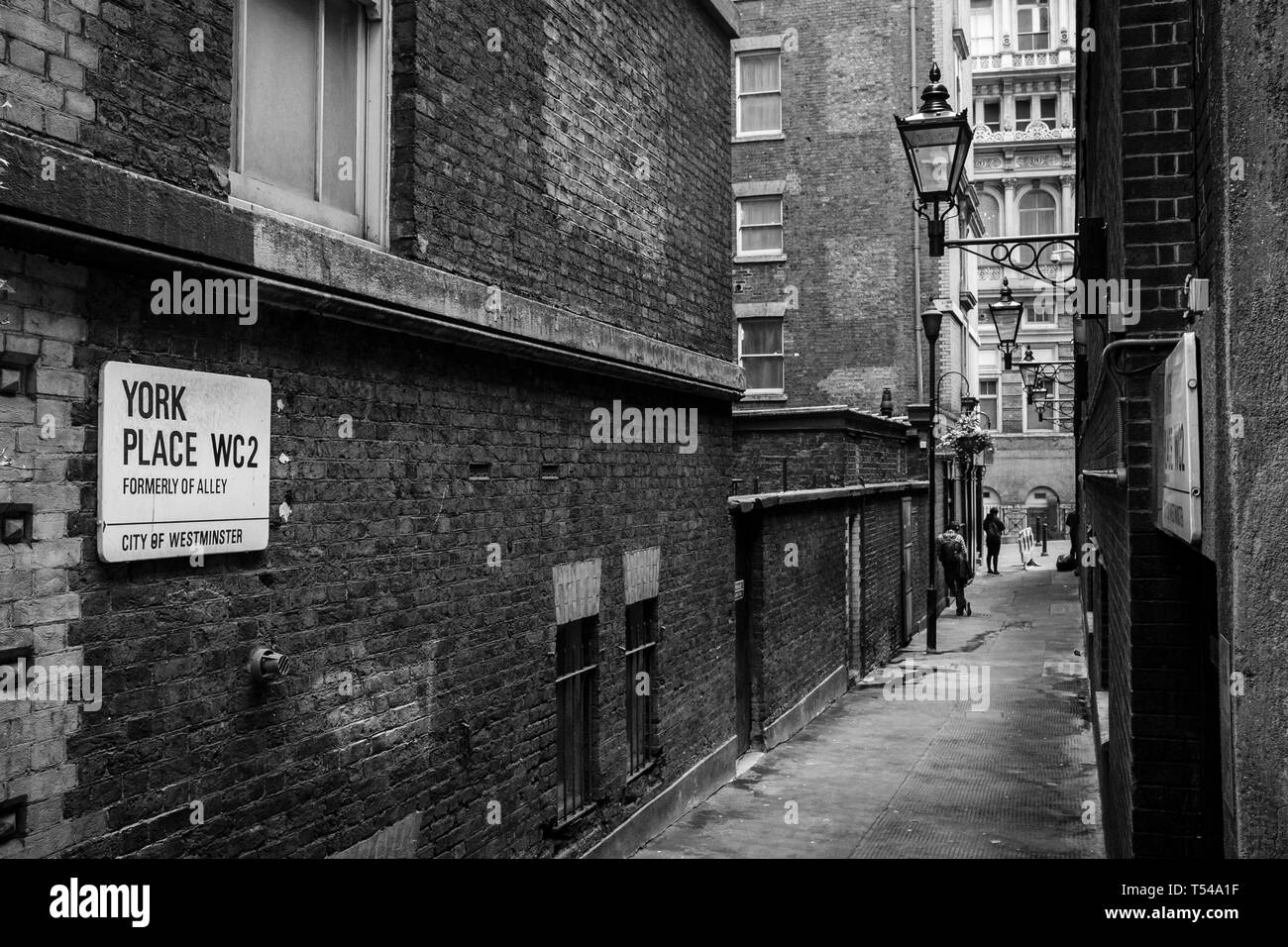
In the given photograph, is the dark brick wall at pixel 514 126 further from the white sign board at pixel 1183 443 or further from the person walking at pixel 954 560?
the person walking at pixel 954 560

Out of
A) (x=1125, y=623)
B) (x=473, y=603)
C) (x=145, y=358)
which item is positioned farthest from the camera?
(x=473, y=603)

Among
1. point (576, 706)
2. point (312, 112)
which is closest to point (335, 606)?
point (312, 112)

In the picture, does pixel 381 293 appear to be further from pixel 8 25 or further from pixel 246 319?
pixel 8 25

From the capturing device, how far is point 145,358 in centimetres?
427

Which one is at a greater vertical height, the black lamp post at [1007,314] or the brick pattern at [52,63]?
the black lamp post at [1007,314]

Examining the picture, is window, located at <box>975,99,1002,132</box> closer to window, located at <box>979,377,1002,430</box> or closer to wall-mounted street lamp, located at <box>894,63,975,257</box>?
window, located at <box>979,377,1002,430</box>

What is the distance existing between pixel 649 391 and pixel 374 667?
169 inches

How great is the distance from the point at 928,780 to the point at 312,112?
8.81 metres

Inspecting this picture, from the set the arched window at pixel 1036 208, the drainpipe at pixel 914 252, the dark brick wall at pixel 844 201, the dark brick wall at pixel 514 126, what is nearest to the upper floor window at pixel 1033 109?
the arched window at pixel 1036 208

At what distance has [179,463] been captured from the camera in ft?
14.4

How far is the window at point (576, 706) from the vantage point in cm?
809

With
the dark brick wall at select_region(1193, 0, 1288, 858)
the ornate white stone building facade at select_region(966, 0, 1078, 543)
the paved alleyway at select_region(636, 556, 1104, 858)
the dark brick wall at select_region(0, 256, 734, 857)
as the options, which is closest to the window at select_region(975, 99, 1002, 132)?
the ornate white stone building facade at select_region(966, 0, 1078, 543)

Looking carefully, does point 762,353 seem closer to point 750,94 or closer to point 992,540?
point 750,94

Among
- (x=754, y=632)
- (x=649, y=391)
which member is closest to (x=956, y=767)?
(x=754, y=632)
